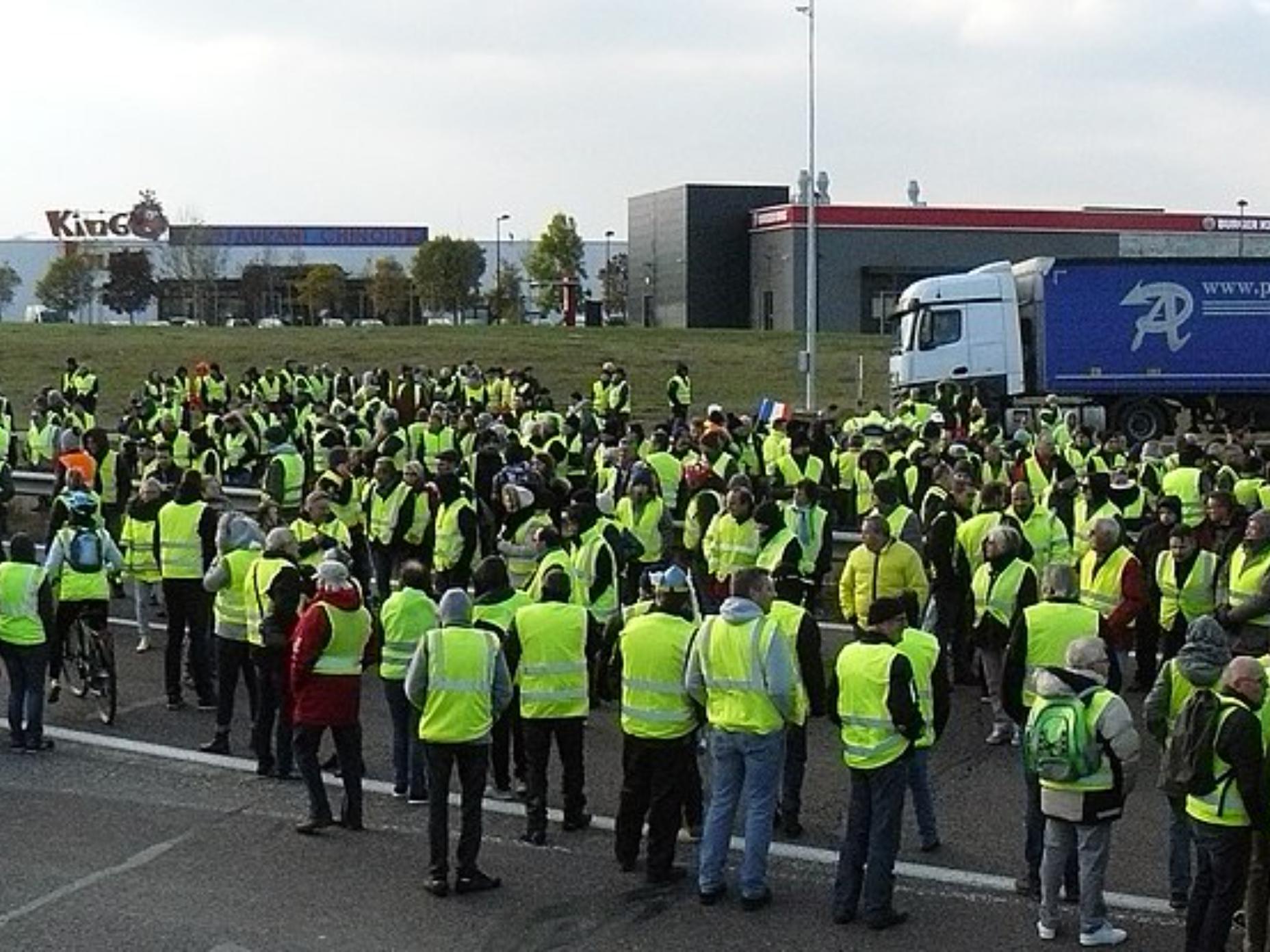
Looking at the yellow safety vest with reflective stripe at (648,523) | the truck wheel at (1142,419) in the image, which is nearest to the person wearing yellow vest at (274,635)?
the yellow safety vest with reflective stripe at (648,523)

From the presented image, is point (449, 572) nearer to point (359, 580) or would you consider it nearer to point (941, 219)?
point (359, 580)

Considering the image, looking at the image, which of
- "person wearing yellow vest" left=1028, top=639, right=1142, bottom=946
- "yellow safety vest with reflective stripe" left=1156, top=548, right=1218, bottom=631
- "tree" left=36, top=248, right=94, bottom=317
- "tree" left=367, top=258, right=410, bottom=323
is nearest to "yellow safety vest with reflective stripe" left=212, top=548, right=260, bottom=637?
"person wearing yellow vest" left=1028, top=639, right=1142, bottom=946

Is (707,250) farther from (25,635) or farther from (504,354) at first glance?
(25,635)

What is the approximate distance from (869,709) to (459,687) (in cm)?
236

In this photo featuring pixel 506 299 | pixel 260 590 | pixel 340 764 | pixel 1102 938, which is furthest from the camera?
pixel 506 299

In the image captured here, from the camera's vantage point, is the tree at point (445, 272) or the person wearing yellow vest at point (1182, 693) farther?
the tree at point (445, 272)

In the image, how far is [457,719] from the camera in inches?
380

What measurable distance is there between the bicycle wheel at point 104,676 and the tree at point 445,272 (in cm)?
6745

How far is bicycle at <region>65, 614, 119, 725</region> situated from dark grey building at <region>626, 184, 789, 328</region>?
6117 centimetres

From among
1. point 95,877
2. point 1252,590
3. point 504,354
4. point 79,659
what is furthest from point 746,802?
point 504,354

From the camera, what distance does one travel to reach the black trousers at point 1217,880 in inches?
315

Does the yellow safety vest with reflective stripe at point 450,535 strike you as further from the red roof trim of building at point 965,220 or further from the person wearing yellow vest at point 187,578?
the red roof trim of building at point 965,220

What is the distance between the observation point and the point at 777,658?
30.3 ft

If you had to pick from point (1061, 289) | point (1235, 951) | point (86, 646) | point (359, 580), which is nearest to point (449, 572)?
point (359, 580)
